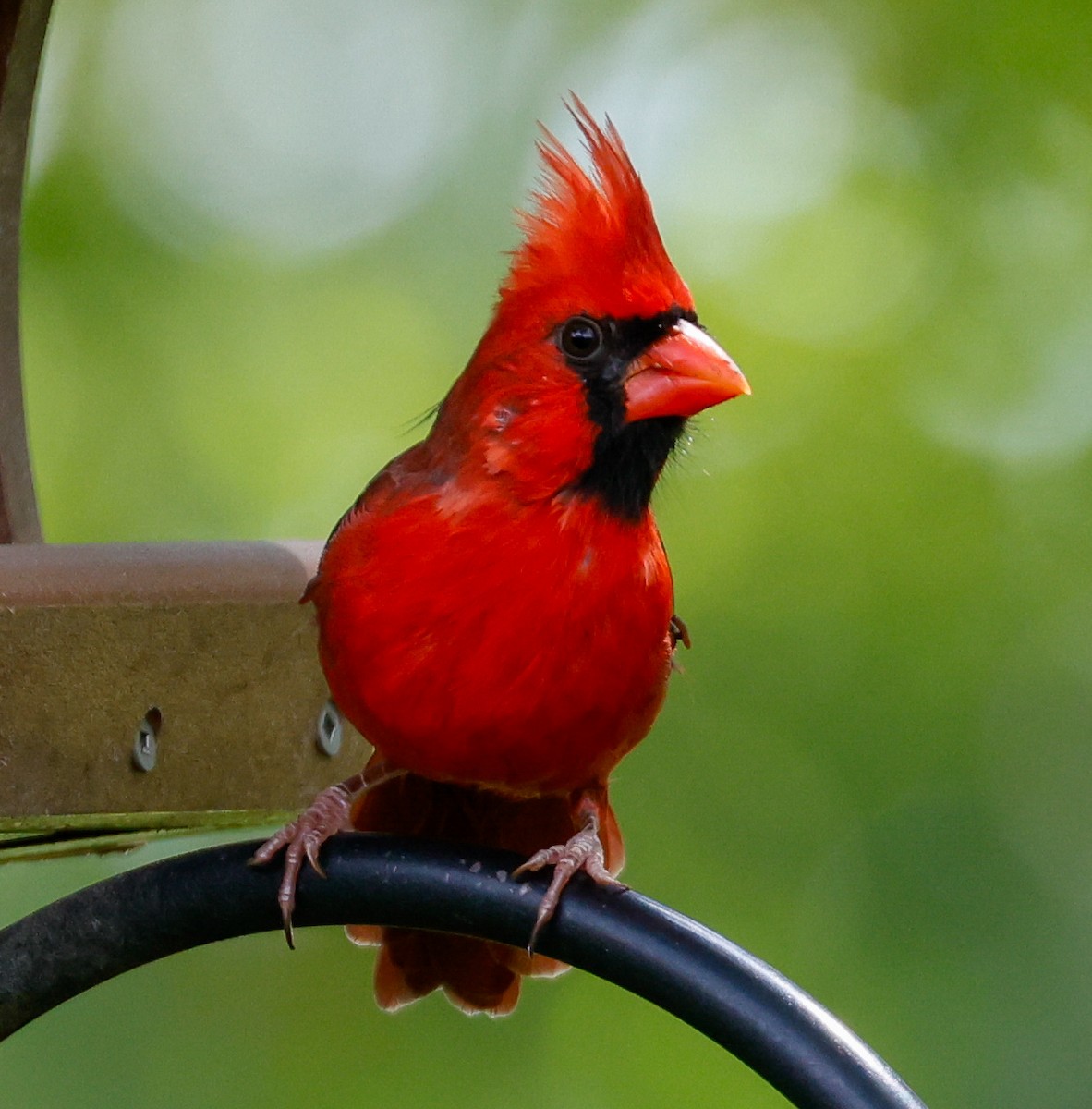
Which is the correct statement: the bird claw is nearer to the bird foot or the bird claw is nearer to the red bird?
the red bird

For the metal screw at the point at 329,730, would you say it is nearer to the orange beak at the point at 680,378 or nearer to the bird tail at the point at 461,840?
the bird tail at the point at 461,840

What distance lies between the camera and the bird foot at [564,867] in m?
1.64

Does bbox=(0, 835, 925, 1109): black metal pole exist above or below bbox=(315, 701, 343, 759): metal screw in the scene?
below

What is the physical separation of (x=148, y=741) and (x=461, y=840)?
48cm

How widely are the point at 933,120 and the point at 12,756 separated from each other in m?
2.59

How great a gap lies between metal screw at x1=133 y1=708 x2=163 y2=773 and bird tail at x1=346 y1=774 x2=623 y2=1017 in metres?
0.46

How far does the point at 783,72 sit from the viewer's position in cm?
384

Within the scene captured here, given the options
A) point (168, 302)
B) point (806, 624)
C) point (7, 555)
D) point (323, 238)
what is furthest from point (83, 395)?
point (7, 555)

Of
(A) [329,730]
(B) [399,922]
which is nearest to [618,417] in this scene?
(A) [329,730]

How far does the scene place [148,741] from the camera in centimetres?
183

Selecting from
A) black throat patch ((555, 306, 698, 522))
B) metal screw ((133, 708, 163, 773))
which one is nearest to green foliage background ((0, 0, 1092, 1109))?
black throat patch ((555, 306, 698, 522))

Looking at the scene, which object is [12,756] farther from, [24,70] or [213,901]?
[24,70]

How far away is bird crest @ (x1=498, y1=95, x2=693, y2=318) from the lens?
1.95m

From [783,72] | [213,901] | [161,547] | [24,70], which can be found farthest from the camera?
[783,72]
